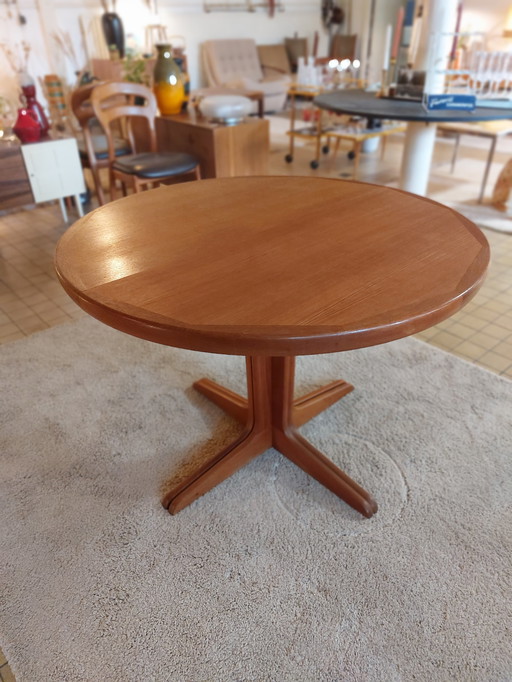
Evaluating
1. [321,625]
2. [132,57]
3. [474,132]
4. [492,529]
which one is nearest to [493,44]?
[474,132]

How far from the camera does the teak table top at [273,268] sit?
86 centimetres

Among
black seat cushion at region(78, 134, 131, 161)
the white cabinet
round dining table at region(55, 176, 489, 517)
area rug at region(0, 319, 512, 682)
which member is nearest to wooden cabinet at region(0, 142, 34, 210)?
the white cabinet

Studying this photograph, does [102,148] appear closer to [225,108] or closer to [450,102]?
[225,108]

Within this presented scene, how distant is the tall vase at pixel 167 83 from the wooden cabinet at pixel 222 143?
97mm

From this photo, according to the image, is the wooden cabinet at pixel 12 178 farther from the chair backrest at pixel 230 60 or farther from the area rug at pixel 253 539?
the chair backrest at pixel 230 60

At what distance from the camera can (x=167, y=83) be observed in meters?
3.05

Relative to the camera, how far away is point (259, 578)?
1.21 metres

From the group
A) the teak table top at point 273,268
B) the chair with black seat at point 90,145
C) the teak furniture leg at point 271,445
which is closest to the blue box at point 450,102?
the teak table top at point 273,268

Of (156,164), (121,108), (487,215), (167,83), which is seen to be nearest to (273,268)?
(156,164)

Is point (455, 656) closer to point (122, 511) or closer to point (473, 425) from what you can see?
point (473, 425)

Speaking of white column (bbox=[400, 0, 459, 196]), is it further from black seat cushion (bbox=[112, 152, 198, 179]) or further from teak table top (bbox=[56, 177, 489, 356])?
teak table top (bbox=[56, 177, 489, 356])

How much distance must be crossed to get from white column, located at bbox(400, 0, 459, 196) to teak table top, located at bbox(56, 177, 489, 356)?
6.52ft

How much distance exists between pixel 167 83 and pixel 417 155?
165 cm

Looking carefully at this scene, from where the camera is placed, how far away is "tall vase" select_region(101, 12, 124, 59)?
5301 mm
